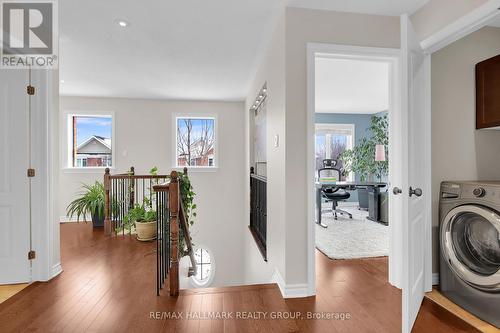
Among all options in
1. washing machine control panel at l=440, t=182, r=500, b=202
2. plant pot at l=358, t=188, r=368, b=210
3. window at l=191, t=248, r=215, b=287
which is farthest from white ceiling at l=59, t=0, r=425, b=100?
plant pot at l=358, t=188, r=368, b=210

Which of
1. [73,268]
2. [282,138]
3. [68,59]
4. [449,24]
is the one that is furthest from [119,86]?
[449,24]

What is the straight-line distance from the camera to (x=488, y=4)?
Result: 1.68 meters

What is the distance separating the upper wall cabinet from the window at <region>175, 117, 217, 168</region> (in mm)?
4298

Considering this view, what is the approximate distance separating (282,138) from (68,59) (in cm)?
298

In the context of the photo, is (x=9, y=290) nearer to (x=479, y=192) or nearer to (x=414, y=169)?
(x=414, y=169)

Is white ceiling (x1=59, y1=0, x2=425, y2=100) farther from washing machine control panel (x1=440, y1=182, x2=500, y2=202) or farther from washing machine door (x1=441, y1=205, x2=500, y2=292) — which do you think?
washing machine door (x1=441, y1=205, x2=500, y2=292)

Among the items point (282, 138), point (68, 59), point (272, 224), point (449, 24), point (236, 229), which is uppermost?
point (68, 59)

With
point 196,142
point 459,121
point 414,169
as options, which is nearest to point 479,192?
point 414,169

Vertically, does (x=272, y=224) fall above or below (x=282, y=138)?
below

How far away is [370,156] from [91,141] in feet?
20.0

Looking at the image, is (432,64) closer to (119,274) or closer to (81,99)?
(119,274)

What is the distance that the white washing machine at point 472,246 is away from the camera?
1.83m

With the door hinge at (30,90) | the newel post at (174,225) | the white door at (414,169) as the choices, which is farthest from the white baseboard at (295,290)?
the door hinge at (30,90)

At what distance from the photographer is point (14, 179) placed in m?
2.43
